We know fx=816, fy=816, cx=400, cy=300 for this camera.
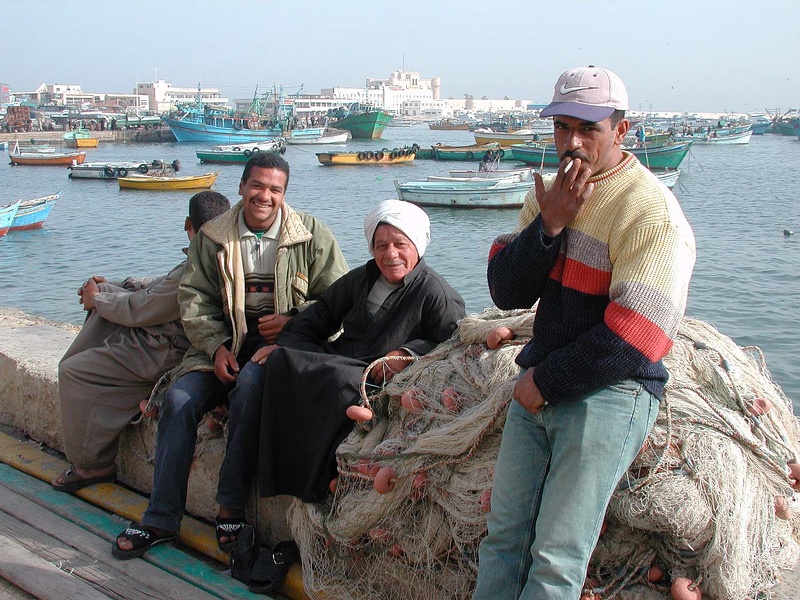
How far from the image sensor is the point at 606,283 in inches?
79.8

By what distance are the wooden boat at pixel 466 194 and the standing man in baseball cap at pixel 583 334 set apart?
73.6 ft

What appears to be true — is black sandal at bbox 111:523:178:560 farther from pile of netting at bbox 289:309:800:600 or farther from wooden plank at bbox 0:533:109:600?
pile of netting at bbox 289:309:800:600

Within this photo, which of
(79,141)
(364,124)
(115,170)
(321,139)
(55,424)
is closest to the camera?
(55,424)

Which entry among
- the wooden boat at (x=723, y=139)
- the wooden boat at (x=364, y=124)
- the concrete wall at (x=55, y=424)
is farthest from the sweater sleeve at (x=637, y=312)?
the wooden boat at (x=723, y=139)

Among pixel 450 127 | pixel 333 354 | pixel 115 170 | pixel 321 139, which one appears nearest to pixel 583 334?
pixel 333 354

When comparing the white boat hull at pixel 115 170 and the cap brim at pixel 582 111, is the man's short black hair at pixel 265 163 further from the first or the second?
the white boat hull at pixel 115 170

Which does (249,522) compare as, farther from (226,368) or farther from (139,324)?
(139,324)

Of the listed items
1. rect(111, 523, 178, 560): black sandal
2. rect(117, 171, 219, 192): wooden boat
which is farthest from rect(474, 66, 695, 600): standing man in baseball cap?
rect(117, 171, 219, 192): wooden boat

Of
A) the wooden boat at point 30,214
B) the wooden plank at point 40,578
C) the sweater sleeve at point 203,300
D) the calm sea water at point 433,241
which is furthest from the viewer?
the wooden boat at point 30,214

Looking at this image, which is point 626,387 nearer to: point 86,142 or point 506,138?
point 506,138

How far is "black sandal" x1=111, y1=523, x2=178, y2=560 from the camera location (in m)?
3.08

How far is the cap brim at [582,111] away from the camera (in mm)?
1953

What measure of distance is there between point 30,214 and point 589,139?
21.5 m

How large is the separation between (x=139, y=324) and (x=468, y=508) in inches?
75.1
